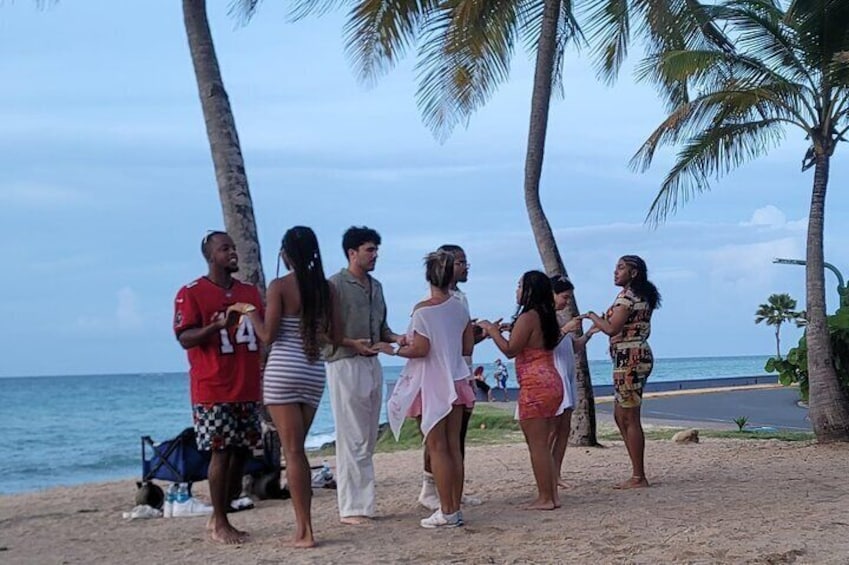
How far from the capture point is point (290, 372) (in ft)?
21.9

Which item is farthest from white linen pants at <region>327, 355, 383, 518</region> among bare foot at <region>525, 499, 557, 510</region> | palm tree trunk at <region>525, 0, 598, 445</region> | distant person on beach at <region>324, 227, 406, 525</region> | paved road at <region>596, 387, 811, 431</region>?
paved road at <region>596, 387, 811, 431</region>

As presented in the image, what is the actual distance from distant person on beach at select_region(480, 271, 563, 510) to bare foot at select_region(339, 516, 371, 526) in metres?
1.25

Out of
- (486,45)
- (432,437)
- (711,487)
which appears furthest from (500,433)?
(432,437)

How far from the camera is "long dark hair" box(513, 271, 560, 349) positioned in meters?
7.77

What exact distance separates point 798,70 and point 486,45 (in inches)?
153

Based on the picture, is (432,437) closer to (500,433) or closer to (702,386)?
(500,433)

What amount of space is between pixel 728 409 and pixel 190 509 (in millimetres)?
20497

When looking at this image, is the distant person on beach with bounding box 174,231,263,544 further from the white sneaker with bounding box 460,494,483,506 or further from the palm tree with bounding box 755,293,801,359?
the palm tree with bounding box 755,293,801,359

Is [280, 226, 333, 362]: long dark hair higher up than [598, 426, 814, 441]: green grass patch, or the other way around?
[280, 226, 333, 362]: long dark hair

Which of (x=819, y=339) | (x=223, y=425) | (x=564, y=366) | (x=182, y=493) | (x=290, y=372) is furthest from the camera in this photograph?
(x=819, y=339)

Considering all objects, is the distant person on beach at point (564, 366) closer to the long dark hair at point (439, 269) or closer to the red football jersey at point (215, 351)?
the long dark hair at point (439, 269)

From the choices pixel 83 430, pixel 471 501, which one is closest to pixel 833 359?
pixel 471 501

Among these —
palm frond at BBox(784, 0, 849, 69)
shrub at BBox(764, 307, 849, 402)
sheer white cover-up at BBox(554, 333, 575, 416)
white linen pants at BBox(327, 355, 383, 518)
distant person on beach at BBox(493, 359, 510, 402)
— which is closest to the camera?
white linen pants at BBox(327, 355, 383, 518)

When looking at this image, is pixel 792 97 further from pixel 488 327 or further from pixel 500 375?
pixel 500 375
